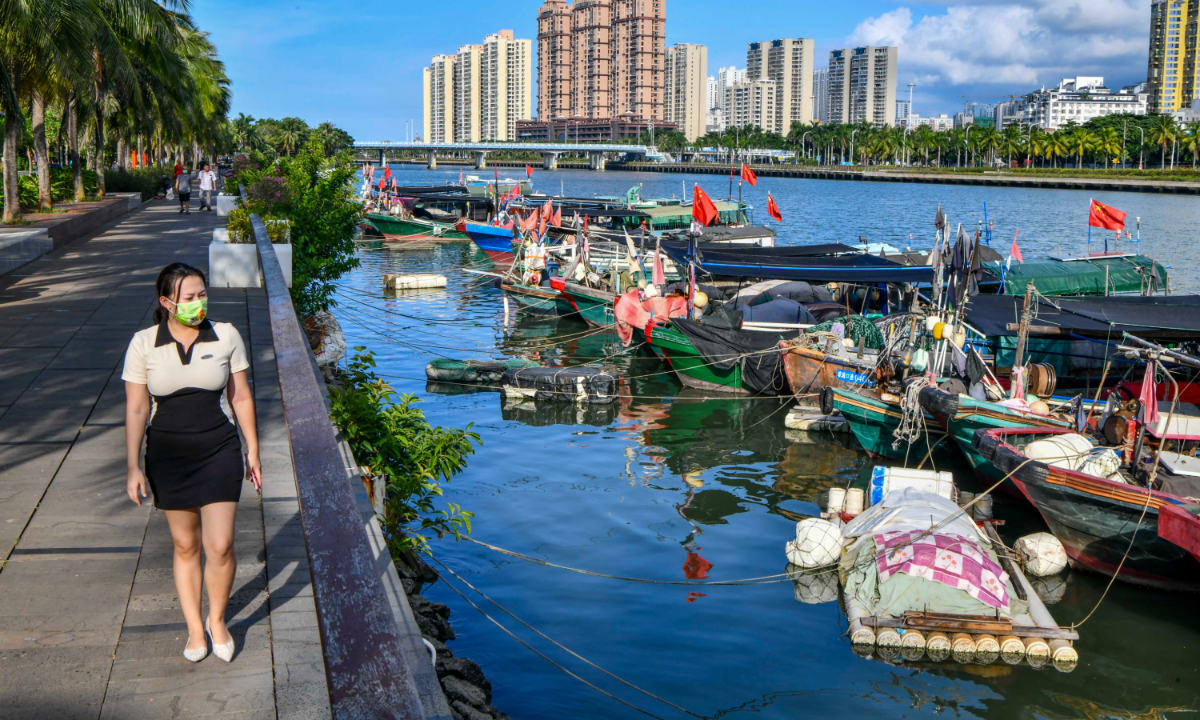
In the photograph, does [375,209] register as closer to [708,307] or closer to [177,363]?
[708,307]

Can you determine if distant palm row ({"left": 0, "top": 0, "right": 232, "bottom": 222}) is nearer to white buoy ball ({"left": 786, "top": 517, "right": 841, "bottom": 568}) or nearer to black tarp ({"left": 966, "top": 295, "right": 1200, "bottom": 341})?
white buoy ball ({"left": 786, "top": 517, "right": 841, "bottom": 568})

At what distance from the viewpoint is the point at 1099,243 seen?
6341 cm

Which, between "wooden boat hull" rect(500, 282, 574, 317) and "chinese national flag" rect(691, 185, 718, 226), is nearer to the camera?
"chinese national flag" rect(691, 185, 718, 226)

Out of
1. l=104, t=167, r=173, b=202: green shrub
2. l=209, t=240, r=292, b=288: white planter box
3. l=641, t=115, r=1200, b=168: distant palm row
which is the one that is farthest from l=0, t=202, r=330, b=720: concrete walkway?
l=641, t=115, r=1200, b=168: distant palm row

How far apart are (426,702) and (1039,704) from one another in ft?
24.8

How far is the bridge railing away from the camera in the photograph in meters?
2.91

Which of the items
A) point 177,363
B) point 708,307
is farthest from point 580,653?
Answer: point 708,307

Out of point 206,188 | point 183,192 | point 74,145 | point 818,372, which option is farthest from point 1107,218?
point 74,145

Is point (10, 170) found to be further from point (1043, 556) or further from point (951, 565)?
point (1043, 556)

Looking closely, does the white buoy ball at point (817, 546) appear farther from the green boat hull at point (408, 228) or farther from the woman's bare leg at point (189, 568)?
the green boat hull at point (408, 228)

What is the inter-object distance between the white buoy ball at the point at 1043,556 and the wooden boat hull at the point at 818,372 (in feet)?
19.9

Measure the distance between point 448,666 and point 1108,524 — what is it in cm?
886

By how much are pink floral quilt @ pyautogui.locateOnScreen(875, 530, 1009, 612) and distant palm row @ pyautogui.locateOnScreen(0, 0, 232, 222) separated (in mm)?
20179

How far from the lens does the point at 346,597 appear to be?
3336 mm
